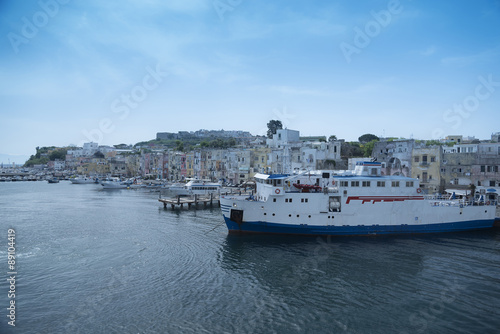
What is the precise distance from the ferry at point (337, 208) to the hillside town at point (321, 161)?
15.9ft

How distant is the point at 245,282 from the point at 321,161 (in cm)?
4287

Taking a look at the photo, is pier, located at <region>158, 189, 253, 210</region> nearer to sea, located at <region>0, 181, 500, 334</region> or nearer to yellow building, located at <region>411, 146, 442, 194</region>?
sea, located at <region>0, 181, 500, 334</region>

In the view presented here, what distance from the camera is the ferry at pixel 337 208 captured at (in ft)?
92.6

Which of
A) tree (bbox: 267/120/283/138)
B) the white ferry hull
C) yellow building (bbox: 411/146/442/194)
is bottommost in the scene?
the white ferry hull

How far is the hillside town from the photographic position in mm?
41656

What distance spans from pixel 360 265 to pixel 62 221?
32892 mm

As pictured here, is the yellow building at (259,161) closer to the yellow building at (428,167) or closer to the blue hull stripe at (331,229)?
the yellow building at (428,167)

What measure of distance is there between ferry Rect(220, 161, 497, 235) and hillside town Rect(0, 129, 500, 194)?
4.84 m

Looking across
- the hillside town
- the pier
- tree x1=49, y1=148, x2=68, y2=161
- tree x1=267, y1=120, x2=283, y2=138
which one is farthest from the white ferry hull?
tree x1=49, y1=148, x2=68, y2=161

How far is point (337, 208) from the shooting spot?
2845 centimetres

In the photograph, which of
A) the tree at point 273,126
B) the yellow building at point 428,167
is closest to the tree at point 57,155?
the tree at point 273,126

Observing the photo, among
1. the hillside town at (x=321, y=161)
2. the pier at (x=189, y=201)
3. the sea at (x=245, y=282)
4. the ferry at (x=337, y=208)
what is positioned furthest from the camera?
the pier at (x=189, y=201)

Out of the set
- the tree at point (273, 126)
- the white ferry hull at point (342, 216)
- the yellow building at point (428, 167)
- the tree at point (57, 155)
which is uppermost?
the tree at point (273, 126)

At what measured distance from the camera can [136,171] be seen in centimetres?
11319
